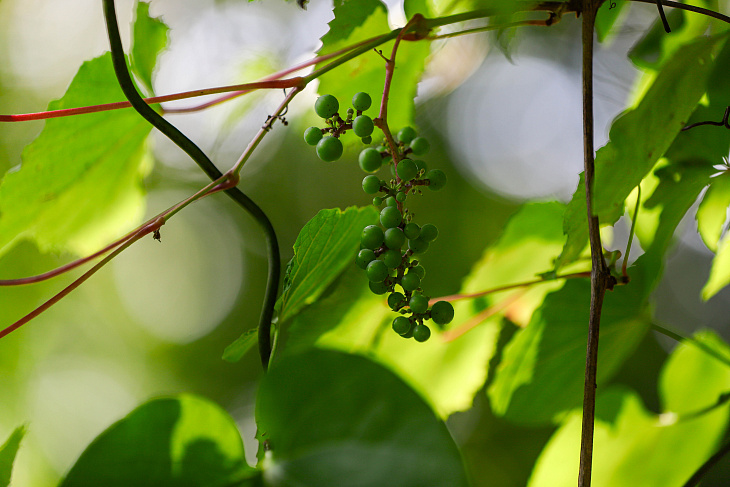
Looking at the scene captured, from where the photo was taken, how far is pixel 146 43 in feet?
1.05

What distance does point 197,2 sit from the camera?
5.15 feet

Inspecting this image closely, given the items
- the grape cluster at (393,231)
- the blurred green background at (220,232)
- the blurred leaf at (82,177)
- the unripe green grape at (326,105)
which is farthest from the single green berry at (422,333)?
A: the blurred green background at (220,232)

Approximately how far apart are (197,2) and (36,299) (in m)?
0.91

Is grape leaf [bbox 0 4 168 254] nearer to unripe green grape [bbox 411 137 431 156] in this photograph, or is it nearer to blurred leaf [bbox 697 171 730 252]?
unripe green grape [bbox 411 137 431 156]

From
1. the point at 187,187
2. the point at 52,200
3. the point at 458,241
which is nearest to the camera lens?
the point at 52,200

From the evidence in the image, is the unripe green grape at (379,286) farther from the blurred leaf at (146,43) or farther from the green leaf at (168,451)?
the blurred leaf at (146,43)

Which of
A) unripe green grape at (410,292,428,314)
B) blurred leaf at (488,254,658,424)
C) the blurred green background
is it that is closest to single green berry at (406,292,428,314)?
unripe green grape at (410,292,428,314)

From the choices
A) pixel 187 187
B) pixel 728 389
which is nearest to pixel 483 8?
pixel 728 389

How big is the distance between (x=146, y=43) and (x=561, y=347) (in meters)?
0.31

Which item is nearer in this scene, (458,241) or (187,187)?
(458,241)

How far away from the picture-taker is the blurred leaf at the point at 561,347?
33 centimetres

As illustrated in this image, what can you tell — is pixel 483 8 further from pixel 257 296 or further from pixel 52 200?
pixel 257 296

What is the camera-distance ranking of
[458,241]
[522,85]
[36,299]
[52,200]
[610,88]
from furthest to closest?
[522,85] → [458,241] → [36,299] → [610,88] → [52,200]

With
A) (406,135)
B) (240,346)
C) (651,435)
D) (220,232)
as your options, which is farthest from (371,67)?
(220,232)
